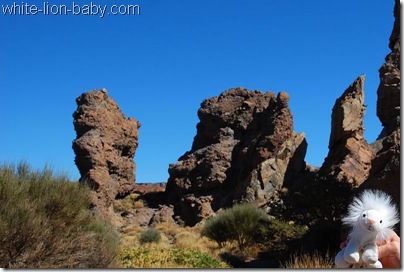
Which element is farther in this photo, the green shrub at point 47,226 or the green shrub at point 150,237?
the green shrub at point 150,237

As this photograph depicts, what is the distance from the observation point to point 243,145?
35.5 meters

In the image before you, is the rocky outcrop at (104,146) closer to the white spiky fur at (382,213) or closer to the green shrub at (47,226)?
the green shrub at (47,226)

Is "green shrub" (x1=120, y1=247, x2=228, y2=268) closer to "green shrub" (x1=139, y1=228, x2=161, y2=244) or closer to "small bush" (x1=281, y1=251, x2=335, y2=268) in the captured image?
"small bush" (x1=281, y1=251, x2=335, y2=268)

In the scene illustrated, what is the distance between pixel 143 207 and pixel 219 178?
6.36 meters

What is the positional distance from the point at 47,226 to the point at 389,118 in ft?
41.1

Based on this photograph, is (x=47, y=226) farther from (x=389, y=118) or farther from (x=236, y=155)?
(x=236, y=155)

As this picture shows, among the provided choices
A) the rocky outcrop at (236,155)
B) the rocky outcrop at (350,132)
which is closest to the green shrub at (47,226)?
the rocky outcrop at (350,132)

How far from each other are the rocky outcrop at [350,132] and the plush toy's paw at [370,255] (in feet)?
57.1

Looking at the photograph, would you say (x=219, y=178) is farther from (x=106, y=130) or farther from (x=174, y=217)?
(x=106, y=130)

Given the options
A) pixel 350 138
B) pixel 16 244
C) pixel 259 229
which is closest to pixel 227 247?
pixel 259 229

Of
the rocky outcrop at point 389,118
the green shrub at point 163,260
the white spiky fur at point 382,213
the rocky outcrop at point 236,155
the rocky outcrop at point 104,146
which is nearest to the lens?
the white spiky fur at point 382,213

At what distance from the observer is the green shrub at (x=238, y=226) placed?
2191cm

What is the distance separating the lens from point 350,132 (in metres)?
24.9

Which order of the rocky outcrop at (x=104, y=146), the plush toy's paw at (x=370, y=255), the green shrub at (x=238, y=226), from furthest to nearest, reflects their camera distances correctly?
the rocky outcrop at (x=104, y=146)
the green shrub at (x=238, y=226)
the plush toy's paw at (x=370, y=255)
